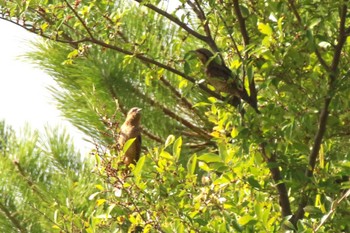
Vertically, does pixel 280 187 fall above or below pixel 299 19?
below

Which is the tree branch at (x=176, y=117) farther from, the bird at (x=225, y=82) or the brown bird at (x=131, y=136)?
the bird at (x=225, y=82)

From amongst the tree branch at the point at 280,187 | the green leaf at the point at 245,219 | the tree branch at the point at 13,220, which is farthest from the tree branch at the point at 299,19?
the tree branch at the point at 13,220

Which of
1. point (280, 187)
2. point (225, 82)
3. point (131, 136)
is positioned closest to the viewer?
point (280, 187)

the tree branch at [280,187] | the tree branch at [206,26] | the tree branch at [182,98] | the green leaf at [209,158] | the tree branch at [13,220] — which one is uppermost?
the tree branch at [206,26]

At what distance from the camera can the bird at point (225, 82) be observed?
7.18ft

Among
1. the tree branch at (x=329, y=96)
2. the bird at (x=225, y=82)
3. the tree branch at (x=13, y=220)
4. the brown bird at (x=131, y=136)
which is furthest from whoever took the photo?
the tree branch at (x=13, y=220)

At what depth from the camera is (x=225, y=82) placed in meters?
2.30

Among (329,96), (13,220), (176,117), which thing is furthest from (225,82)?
(13,220)

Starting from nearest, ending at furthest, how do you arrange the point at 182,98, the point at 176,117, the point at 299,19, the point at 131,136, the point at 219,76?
1. the point at 299,19
2. the point at 219,76
3. the point at 131,136
4. the point at 182,98
5. the point at 176,117

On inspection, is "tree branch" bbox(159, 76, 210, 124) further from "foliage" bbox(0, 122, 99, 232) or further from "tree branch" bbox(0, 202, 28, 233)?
"tree branch" bbox(0, 202, 28, 233)

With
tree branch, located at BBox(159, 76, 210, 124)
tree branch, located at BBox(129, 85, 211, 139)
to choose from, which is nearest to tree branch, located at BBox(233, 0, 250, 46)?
tree branch, located at BBox(159, 76, 210, 124)

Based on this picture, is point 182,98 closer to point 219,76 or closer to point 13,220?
point 13,220

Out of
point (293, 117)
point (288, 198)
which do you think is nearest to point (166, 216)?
point (288, 198)

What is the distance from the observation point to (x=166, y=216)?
221 centimetres
